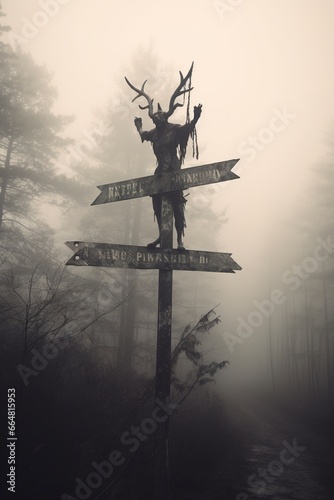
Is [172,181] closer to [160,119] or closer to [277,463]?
[160,119]

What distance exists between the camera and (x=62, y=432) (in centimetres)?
585

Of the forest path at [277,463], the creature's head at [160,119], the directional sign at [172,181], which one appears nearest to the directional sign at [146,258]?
the directional sign at [172,181]

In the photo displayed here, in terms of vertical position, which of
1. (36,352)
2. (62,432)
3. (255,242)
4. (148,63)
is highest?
(255,242)

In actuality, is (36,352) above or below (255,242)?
below

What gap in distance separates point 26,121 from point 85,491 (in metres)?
11.9

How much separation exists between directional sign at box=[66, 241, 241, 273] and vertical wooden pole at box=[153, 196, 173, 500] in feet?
0.44

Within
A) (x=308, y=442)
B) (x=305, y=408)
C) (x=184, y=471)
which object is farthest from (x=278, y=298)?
(x=184, y=471)

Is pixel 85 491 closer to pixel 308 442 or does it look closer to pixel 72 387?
pixel 72 387

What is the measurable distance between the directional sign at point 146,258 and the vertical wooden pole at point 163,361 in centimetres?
13

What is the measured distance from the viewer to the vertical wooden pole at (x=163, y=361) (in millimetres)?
3375

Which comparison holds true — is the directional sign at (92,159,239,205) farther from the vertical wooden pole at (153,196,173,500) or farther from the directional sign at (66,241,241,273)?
the directional sign at (66,241,241,273)

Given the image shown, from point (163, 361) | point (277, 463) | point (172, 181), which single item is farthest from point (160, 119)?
point (277, 463)

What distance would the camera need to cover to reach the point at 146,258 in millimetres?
3998

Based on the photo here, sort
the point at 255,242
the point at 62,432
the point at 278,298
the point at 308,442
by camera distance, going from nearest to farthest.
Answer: the point at 62,432
the point at 308,442
the point at 278,298
the point at 255,242
